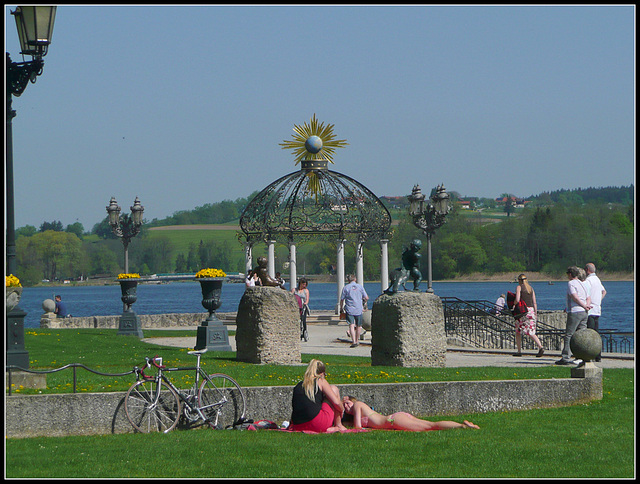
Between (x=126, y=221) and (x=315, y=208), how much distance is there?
21.6 ft

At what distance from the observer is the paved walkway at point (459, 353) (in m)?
19.1

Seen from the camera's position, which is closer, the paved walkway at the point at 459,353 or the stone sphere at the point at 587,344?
the stone sphere at the point at 587,344

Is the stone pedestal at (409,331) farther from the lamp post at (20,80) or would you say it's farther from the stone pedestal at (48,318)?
the stone pedestal at (48,318)

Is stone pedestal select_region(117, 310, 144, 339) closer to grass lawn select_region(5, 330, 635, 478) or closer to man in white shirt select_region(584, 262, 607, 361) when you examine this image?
grass lawn select_region(5, 330, 635, 478)

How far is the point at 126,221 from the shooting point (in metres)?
32.5

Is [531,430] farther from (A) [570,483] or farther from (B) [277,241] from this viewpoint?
(B) [277,241]

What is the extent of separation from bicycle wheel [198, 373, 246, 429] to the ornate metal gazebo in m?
20.5

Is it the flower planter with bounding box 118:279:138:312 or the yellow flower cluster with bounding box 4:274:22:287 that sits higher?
the yellow flower cluster with bounding box 4:274:22:287

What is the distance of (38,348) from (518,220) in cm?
12389

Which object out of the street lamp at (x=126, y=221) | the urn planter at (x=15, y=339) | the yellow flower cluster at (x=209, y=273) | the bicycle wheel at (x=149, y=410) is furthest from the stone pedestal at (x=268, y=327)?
the street lamp at (x=126, y=221)

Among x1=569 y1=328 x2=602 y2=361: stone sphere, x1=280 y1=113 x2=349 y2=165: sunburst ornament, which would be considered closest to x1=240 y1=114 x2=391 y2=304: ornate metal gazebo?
x1=280 y1=113 x2=349 y2=165: sunburst ornament

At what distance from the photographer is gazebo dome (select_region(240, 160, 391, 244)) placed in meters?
33.0

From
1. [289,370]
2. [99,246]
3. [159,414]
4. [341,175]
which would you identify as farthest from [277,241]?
[99,246]

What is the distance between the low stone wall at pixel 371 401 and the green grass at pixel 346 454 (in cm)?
32
